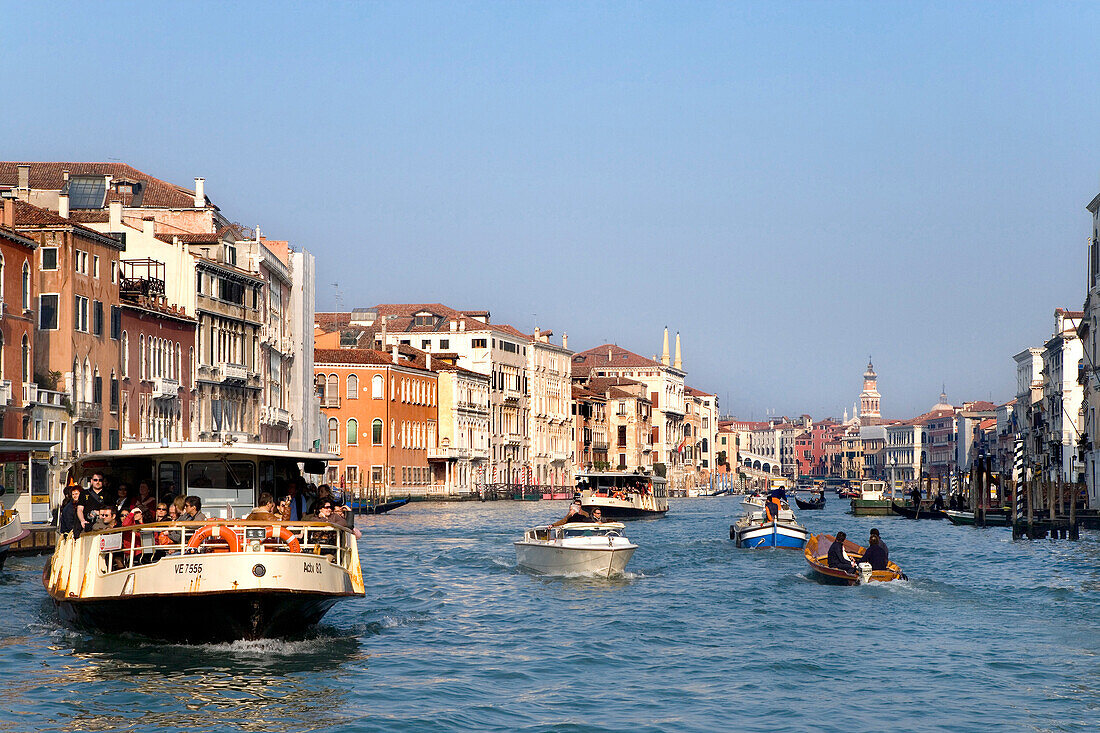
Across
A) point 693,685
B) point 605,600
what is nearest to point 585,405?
point 605,600

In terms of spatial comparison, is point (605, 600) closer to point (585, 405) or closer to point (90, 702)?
point (90, 702)

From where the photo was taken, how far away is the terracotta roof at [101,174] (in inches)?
2306

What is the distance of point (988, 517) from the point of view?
214 feet

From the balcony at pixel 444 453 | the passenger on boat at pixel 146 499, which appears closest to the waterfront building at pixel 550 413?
the balcony at pixel 444 453

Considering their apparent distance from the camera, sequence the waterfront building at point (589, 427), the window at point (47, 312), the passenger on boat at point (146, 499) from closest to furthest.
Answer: the passenger on boat at point (146, 499), the window at point (47, 312), the waterfront building at point (589, 427)

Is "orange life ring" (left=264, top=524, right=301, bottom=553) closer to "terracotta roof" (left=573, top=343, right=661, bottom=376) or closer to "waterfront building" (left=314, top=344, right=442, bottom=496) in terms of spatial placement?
"waterfront building" (left=314, top=344, right=442, bottom=496)

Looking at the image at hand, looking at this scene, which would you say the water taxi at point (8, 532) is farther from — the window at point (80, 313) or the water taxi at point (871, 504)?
the water taxi at point (871, 504)

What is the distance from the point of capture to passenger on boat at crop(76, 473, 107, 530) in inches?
697

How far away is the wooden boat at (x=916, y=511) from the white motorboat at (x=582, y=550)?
148 feet

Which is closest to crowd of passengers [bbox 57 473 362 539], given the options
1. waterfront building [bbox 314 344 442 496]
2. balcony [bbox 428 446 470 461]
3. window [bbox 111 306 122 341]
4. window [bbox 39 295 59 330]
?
window [bbox 39 295 59 330]

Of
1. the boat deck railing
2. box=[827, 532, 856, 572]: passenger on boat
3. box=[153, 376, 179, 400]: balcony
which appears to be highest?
box=[153, 376, 179, 400]: balcony

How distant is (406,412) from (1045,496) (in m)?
37.0

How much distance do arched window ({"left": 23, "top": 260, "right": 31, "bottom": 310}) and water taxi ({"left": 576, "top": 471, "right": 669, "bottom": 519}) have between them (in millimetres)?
25683

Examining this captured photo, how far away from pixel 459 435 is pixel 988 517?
117 feet
